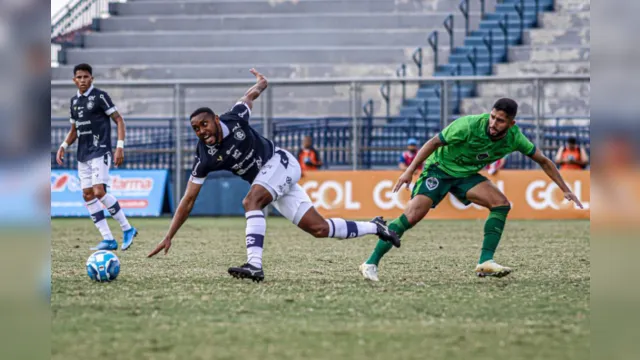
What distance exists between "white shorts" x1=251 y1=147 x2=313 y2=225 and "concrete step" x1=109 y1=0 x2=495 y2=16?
79.3 feet

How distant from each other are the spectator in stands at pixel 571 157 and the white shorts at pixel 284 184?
14164mm

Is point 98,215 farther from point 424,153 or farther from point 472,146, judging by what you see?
point 472,146

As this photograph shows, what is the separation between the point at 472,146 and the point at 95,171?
5.95 metres

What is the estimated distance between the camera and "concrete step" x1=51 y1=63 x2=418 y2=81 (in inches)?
1203

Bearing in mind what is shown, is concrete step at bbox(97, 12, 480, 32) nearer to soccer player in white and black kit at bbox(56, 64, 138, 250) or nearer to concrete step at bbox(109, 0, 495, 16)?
concrete step at bbox(109, 0, 495, 16)

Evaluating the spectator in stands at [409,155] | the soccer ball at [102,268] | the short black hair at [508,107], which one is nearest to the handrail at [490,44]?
the spectator in stands at [409,155]

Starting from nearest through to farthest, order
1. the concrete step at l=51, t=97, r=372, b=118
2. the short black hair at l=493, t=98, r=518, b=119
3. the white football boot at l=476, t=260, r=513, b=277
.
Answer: the short black hair at l=493, t=98, r=518, b=119, the white football boot at l=476, t=260, r=513, b=277, the concrete step at l=51, t=97, r=372, b=118

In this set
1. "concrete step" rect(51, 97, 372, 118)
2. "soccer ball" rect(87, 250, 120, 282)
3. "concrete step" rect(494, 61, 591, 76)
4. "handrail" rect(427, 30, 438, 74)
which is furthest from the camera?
"handrail" rect(427, 30, 438, 74)

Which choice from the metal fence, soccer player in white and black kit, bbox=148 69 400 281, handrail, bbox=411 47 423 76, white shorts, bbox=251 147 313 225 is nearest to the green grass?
soccer player in white and black kit, bbox=148 69 400 281

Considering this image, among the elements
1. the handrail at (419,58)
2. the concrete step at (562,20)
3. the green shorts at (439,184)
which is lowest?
the green shorts at (439,184)

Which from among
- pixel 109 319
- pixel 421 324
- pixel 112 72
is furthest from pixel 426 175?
pixel 112 72

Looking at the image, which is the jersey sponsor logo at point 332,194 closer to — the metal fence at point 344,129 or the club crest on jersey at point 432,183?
the metal fence at point 344,129

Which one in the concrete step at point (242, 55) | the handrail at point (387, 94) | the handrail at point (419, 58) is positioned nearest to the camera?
the handrail at point (387, 94)

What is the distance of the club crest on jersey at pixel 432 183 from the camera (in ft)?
32.7
